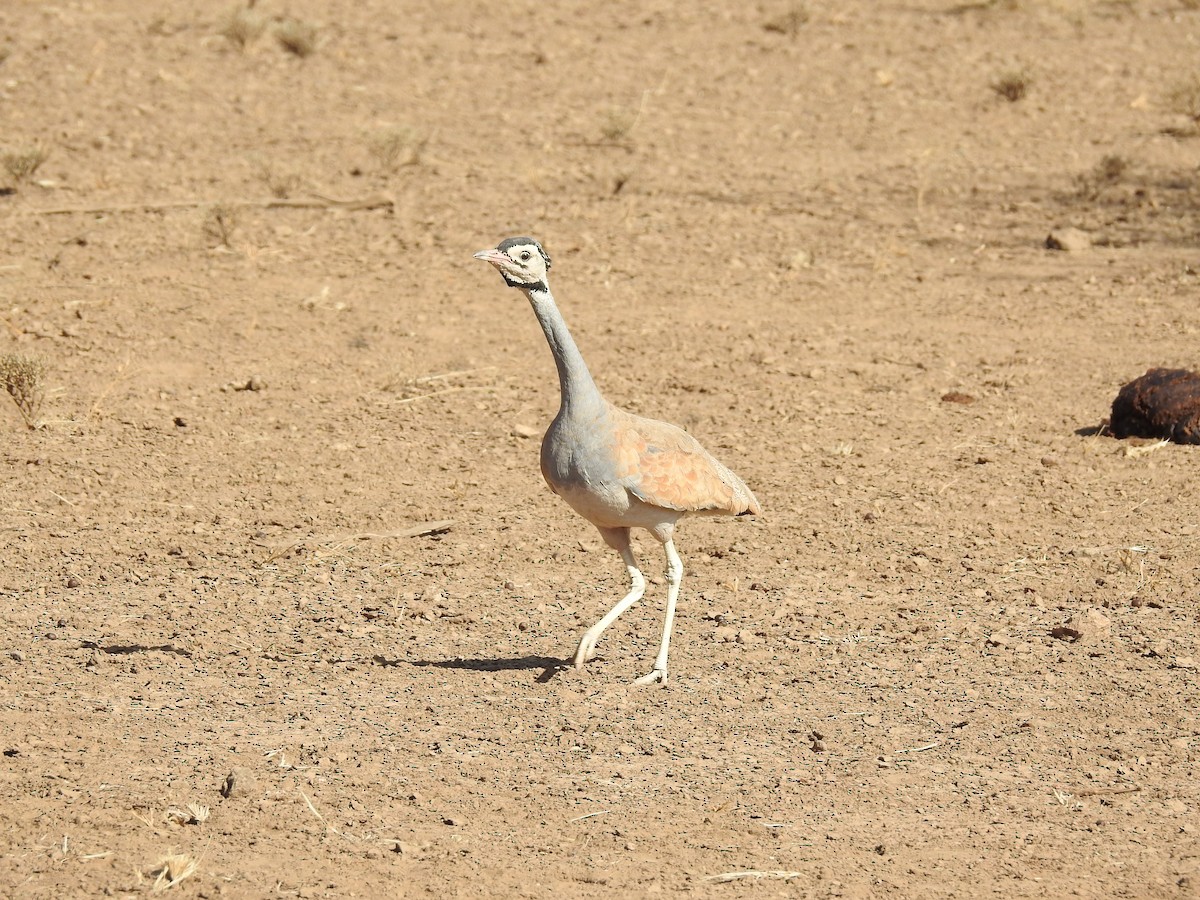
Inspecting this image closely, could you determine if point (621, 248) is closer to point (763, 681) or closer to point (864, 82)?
point (864, 82)

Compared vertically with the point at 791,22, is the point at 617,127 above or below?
below

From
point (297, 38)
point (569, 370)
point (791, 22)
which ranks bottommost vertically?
point (297, 38)

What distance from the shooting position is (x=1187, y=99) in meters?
15.0

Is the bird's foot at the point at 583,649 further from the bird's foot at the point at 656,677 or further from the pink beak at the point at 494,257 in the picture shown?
the pink beak at the point at 494,257

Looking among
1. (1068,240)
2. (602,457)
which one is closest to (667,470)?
(602,457)

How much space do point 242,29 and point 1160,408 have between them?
11.1m

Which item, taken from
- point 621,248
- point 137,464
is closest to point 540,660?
point 137,464

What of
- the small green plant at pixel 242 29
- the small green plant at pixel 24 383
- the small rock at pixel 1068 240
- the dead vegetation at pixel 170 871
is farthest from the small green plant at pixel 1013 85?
the dead vegetation at pixel 170 871

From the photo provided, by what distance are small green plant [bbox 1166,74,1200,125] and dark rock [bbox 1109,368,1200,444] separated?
22.7 feet

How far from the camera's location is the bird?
18.7 feet

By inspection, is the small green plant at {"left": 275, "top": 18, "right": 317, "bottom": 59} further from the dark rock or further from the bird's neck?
the bird's neck

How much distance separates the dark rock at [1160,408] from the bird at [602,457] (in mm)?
3671

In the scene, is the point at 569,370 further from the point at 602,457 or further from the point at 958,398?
the point at 958,398

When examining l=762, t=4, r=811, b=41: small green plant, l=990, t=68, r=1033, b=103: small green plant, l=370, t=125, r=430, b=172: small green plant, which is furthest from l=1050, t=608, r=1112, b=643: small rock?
Answer: l=762, t=4, r=811, b=41: small green plant
